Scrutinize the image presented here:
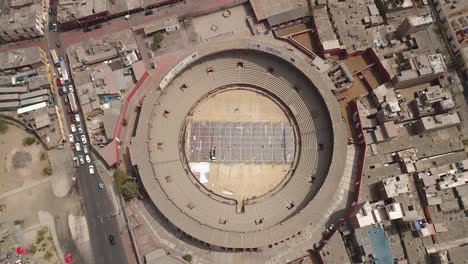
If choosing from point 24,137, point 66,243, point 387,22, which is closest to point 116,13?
point 24,137

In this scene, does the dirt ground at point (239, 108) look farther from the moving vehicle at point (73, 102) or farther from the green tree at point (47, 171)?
the green tree at point (47, 171)

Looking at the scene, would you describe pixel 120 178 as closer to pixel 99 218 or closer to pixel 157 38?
pixel 99 218

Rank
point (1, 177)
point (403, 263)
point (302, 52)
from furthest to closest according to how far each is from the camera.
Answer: point (302, 52) < point (1, 177) < point (403, 263)

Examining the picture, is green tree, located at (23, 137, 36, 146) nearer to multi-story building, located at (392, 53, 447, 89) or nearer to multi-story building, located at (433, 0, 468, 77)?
multi-story building, located at (392, 53, 447, 89)

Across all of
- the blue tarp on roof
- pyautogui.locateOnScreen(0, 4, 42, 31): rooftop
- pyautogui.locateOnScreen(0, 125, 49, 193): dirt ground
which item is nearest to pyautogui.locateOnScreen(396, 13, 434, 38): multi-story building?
the blue tarp on roof

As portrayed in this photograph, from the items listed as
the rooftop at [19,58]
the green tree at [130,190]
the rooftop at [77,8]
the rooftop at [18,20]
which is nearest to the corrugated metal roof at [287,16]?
the rooftop at [77,8]

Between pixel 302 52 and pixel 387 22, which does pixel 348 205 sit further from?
pixel 387 22

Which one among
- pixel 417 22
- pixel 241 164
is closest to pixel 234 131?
pixel 241 164
